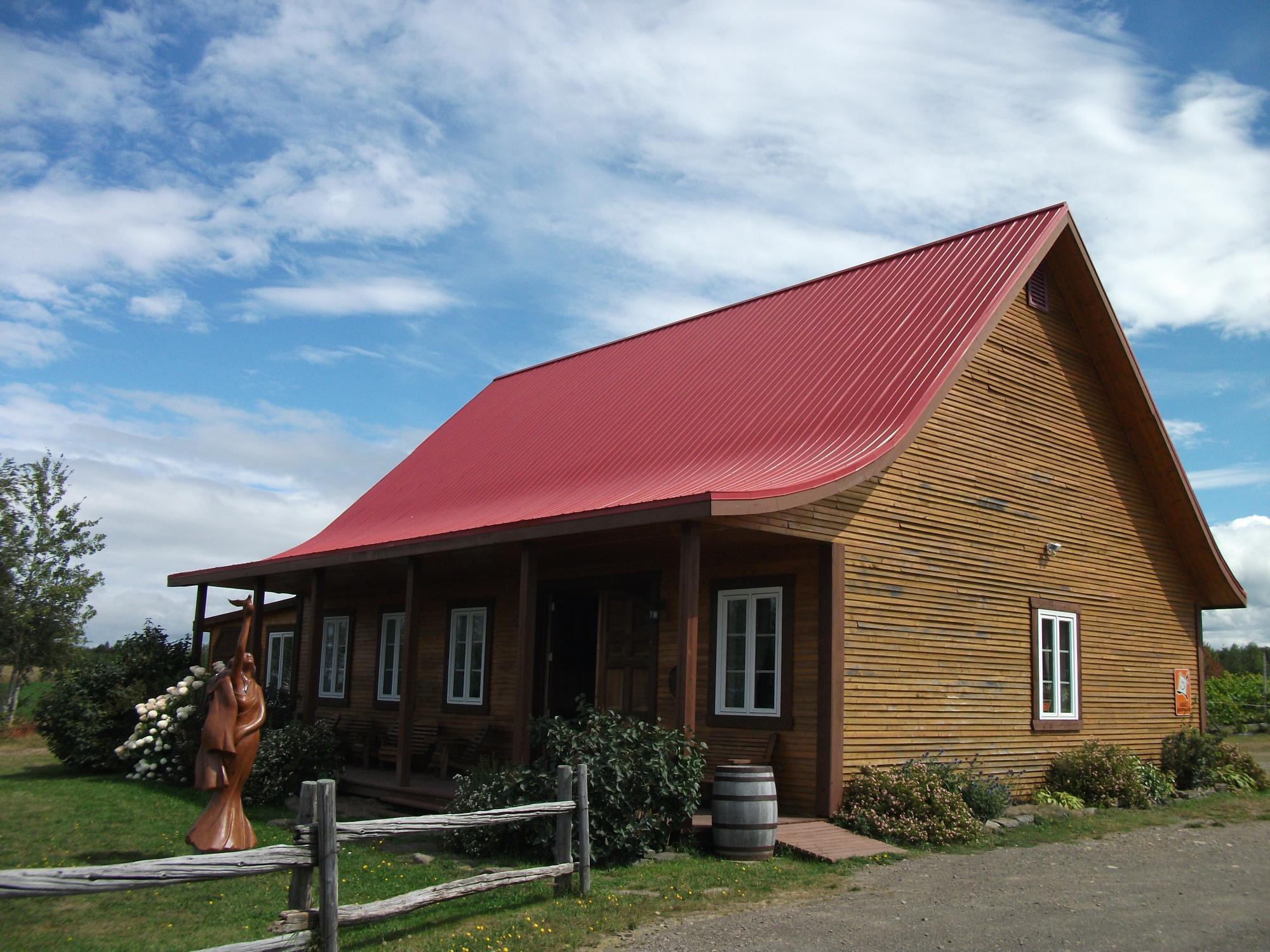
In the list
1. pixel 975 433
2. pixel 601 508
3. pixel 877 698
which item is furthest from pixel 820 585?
pixel 975 433

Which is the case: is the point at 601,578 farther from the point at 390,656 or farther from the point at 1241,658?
the point at 1241,658

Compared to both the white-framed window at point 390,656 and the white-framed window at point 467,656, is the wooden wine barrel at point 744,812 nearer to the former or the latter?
the white-framed window at point 467,656

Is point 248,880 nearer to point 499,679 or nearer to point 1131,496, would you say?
point 499,679

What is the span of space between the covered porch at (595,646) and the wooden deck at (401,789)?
50mm

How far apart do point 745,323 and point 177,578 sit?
10503 mm

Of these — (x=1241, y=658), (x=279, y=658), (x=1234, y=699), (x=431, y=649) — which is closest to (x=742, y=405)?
(x=431, y=649)

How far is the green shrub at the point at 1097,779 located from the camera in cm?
1493

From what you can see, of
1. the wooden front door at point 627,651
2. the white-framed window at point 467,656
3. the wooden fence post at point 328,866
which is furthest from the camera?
the white-framed window at point 467,656

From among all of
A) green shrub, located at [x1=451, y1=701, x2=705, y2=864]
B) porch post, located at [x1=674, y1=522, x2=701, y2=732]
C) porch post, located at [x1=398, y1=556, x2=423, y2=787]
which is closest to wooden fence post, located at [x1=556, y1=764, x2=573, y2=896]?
green shrub, located at [x1=451, y1=701, x2=705, y2=864]

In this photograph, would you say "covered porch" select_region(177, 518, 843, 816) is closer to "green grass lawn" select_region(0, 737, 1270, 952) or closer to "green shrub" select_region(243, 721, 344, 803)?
"green shrub" select_region(243, 721, 344, 803)

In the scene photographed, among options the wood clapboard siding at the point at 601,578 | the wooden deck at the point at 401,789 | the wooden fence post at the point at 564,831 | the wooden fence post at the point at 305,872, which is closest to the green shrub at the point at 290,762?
the wooden deck at the point at 401,789

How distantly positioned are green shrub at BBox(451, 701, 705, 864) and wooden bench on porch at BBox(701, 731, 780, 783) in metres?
1.99

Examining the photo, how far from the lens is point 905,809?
39.1 ft

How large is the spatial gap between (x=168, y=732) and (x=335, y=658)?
5.34m
